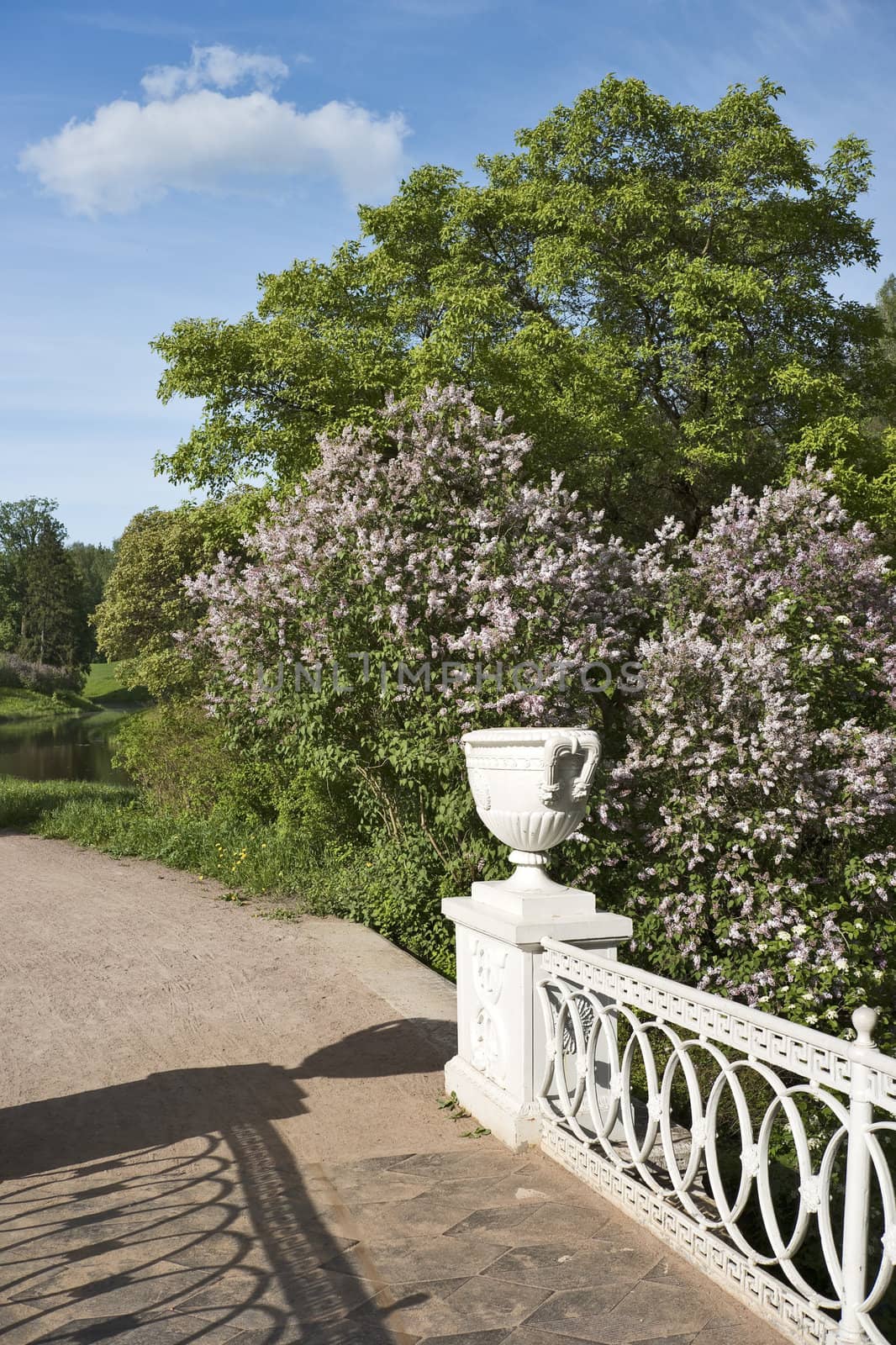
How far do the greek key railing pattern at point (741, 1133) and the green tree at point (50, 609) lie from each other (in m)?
57.9

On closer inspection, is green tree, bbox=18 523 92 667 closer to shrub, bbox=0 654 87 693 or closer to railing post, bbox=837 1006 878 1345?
shrub, bbox=0 654 87 693

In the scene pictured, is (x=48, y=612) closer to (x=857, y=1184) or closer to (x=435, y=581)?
(x=435, y=581)

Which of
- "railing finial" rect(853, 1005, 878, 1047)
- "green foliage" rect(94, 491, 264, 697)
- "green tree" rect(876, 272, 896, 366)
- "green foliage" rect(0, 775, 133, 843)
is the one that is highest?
"green tree" rect(876, 272, 896, 366)

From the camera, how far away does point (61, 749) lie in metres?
35.1

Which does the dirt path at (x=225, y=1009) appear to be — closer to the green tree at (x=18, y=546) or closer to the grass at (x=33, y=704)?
the grass at (x=33, y=704)

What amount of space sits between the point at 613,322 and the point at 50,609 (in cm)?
4859

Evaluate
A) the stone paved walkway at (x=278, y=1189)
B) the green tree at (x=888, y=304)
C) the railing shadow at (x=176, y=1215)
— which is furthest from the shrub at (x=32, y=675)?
the railing shadow at (x=176, y=1215)

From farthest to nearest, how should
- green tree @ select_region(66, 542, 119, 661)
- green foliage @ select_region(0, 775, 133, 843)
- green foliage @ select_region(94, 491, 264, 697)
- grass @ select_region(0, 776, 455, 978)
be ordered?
green tree @ select_region(66, 542, 119, 661), green foliage @ select_region(94, 491, 264, 697), green foliage @ select_region(0, 775, 133, 843), grass @ select_region(0, 776, 455, 978)

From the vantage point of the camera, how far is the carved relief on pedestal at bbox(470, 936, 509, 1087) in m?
4.27

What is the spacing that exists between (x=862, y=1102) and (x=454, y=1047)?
3.41 m

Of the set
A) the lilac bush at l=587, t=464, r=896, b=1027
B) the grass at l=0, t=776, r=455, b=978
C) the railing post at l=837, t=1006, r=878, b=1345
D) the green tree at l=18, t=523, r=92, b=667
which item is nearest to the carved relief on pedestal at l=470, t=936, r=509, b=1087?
the railing post at l=837, t=1006, r=878, b=1345

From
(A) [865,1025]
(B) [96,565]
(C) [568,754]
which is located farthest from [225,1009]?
(B) [96,565]

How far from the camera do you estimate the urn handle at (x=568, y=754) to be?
13.4 feet

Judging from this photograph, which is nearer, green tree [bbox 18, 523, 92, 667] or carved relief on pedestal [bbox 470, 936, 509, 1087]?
carved relief on pedestal [bbox 470, 936, 509, 1087]
